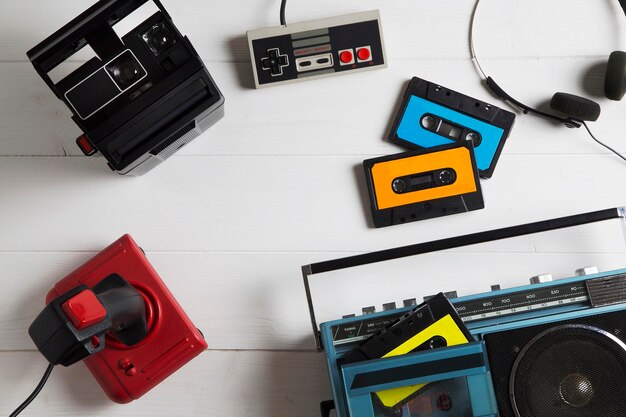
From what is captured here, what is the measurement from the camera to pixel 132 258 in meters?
1.06

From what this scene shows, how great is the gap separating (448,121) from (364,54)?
→ 176 mm

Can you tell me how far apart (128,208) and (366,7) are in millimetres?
514

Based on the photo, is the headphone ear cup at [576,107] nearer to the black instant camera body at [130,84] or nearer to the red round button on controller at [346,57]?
the red round button on controller at [346,57]

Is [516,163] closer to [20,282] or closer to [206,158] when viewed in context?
[206,158]

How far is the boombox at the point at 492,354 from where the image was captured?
0.91m

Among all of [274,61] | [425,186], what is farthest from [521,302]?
[274,61]

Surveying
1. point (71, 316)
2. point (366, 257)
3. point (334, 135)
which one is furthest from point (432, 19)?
point (71, 316)

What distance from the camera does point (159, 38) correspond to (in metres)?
0.98

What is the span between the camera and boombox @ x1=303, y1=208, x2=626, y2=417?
2.98ft

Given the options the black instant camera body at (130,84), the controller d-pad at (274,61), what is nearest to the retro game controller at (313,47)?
the controller d-pad at (274,61)

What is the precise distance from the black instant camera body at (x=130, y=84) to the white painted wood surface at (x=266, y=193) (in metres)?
0.17

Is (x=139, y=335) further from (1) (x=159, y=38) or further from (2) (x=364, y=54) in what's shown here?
(2) (x=364, y=54)

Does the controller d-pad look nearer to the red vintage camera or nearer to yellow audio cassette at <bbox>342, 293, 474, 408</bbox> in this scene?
the red vintage camera

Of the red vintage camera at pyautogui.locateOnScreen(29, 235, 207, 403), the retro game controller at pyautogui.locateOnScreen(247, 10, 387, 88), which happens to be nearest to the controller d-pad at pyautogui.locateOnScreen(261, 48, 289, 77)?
the retro game controller at pyautogui.locateOnScreen(247, 10, 387, 88)
